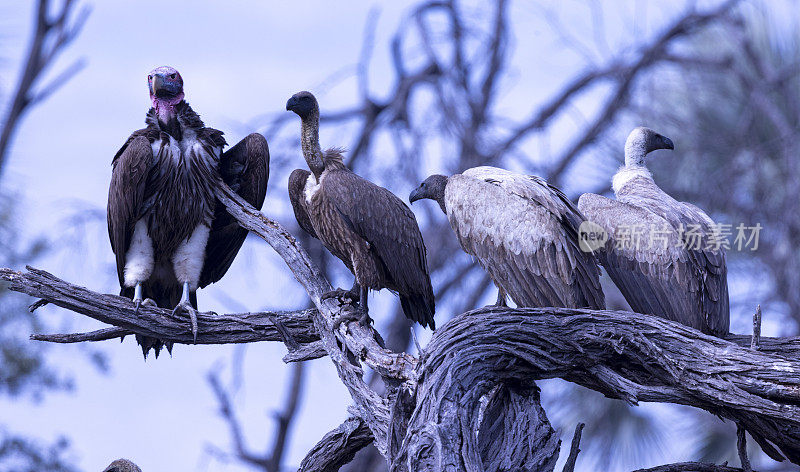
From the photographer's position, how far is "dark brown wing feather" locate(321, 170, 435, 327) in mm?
5438

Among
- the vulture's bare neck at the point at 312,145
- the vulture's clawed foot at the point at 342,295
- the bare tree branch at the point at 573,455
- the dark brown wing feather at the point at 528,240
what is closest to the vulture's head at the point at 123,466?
the vulture's clawed foot at the point at 342,295

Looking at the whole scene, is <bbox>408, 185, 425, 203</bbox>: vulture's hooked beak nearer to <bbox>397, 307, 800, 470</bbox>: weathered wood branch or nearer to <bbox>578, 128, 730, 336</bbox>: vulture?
<bbox>578, 128, 730, 336</bbox>: vulture

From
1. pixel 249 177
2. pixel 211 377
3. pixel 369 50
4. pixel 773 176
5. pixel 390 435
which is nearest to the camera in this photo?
pixel 390 435

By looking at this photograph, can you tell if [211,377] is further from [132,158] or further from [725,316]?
[725,316]

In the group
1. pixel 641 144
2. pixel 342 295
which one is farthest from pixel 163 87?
pixel 641 144

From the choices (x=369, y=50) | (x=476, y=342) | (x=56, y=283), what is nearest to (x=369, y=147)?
(x=369, y=50)

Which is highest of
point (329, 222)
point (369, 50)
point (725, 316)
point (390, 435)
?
point (369, 50)

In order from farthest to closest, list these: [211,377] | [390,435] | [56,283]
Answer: [211,377] → [56,283] → [390,435]

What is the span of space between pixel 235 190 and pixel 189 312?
937 millimetres

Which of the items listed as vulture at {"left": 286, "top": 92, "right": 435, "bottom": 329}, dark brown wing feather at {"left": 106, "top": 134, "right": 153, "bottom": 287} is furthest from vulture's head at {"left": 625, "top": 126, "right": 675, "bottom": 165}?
dark brown wing feather at {"left": 106, "top": 134, "right": 153, "bottom": 287}

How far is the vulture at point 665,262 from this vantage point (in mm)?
5504

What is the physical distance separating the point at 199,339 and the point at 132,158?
43.2 inches

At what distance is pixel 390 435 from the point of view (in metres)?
4.42

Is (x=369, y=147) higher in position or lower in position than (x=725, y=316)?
higher
